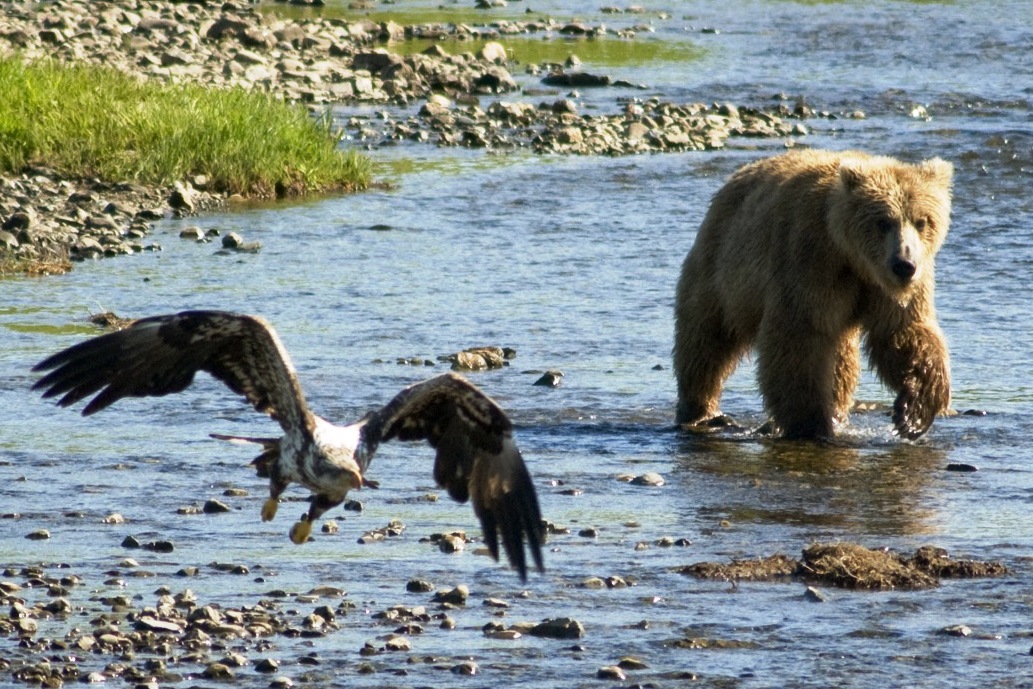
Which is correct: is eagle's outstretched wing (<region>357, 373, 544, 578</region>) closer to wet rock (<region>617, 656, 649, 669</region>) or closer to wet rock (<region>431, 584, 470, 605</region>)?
wet rock (<region>431, 584, 470, 605</region>)

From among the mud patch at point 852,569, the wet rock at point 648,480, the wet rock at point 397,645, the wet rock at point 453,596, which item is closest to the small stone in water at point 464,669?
the wet rock at point 397,645

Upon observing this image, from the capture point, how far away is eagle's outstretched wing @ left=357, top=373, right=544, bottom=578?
19.6 ft

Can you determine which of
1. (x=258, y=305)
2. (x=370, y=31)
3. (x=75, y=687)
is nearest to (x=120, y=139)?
(x=258, y=305)

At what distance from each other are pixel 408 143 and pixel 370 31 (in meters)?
8.86

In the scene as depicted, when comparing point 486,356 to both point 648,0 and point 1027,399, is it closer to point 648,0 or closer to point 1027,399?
point 1027,399

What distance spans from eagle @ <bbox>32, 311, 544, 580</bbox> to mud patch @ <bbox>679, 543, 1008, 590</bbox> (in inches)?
32.6

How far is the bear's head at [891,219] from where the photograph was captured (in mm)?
8500

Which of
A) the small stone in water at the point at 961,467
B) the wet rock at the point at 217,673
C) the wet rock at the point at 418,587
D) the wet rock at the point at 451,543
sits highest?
the wet rock at the point at 217,673

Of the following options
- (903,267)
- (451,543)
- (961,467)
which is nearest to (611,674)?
(451,543)

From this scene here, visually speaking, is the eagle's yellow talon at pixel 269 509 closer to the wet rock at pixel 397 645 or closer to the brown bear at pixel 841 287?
the wet rock at pixel 397 645

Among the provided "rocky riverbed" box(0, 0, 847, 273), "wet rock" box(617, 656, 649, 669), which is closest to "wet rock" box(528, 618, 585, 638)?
"wet rock" box(617, 656, 649, 669)

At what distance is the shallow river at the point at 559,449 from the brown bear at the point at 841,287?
274mm

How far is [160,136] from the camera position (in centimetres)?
1405

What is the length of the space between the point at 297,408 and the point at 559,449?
269 centimetres
